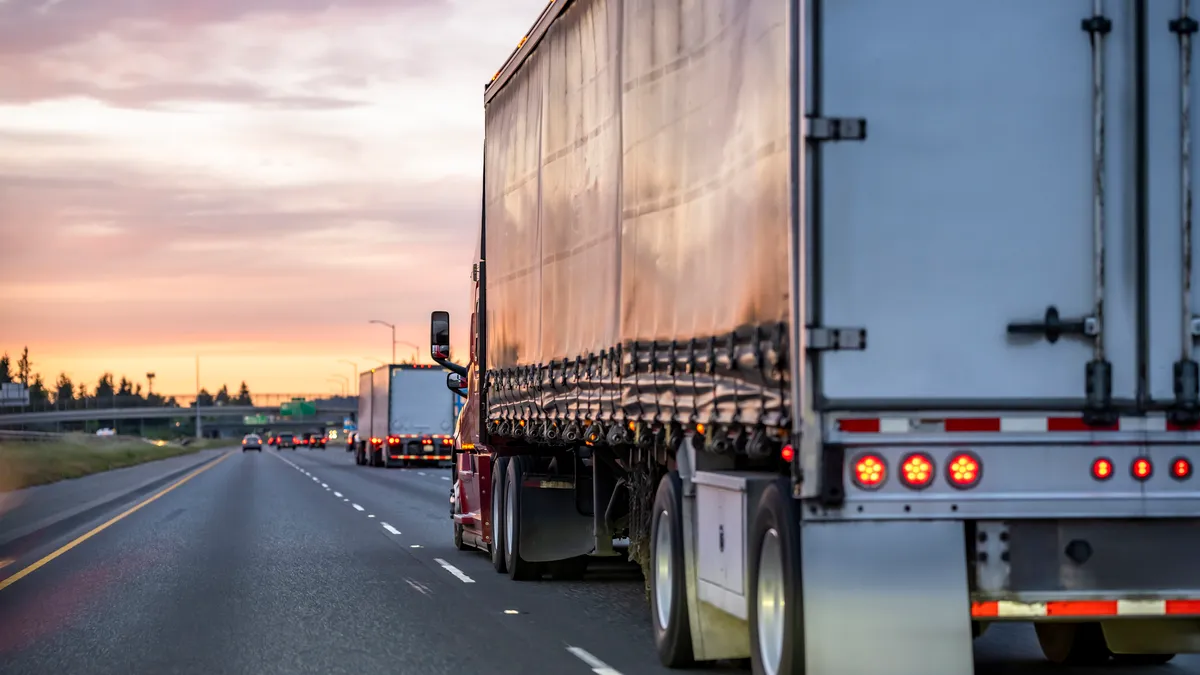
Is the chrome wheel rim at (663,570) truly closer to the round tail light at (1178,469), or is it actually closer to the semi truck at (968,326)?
the semi truck at (968,326)

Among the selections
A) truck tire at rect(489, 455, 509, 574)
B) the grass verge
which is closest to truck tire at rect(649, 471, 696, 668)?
truck tire at rect(489, 455, 509, 574)

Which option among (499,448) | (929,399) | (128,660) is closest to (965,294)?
(929,399)

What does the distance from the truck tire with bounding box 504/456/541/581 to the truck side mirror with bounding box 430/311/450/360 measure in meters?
2.79

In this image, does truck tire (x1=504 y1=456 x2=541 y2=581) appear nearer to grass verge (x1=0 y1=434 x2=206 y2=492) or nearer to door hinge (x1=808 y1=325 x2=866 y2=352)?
door hinge (x1=808 y1=325 x2=866 y2=352)

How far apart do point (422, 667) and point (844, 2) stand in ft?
17.8

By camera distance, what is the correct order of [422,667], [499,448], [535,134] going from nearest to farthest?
[422,667]
[535,134]
[499,448]

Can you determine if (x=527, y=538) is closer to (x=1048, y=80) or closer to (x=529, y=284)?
(x=529, y=284)

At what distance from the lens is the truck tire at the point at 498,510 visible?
59.4ft

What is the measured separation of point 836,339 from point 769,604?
1590 millimetres

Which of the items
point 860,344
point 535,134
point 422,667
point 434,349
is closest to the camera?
point 860,344

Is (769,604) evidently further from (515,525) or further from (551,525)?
(515,525)

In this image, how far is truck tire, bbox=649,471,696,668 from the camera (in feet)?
34.4

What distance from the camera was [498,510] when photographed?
18.3m

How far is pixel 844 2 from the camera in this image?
804cm
